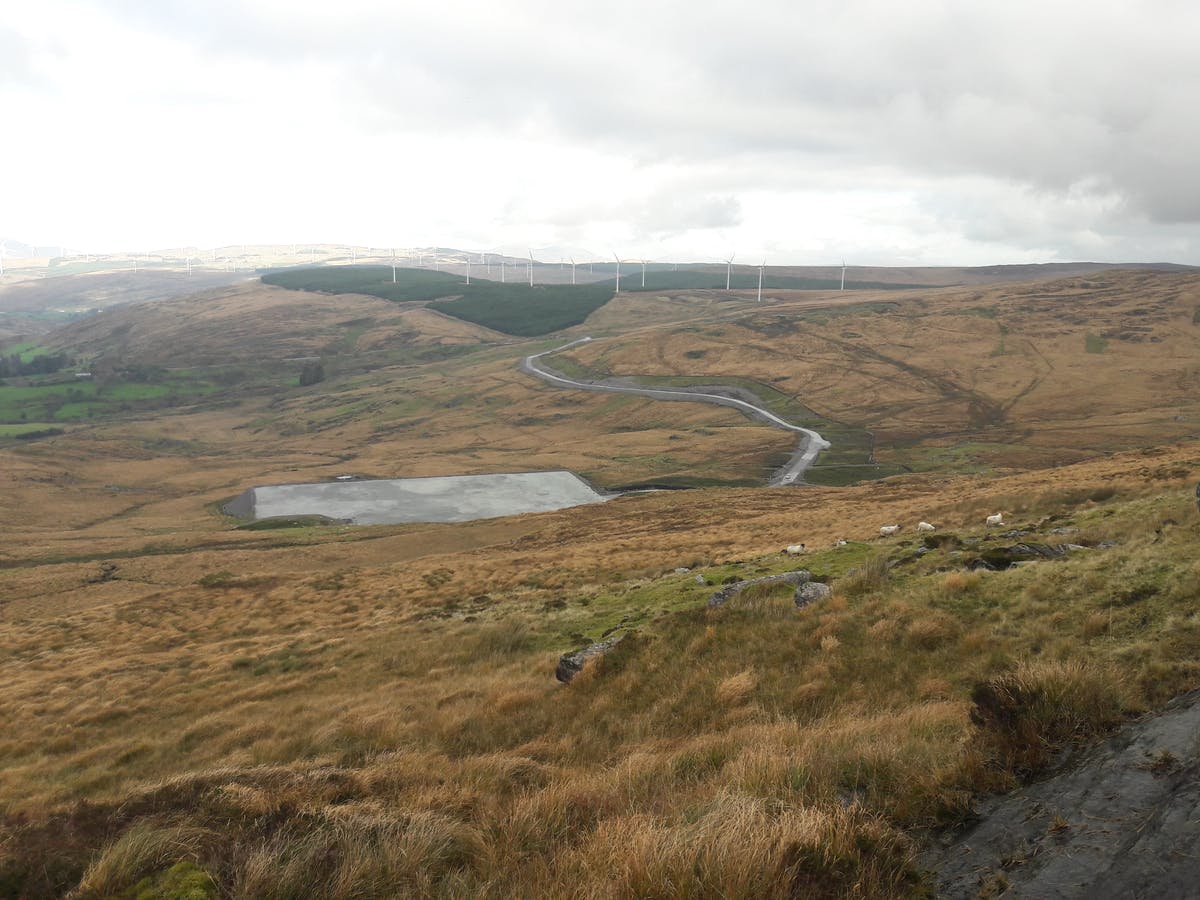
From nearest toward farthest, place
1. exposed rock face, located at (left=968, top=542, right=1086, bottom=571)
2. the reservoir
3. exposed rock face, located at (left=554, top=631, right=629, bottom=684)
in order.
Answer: exposed rock face, located at (left=554, top=631, right=629, bottom=684) → exposed rock face, located at (left=968, top=542, right=1086, bottom=571) → the reservoir

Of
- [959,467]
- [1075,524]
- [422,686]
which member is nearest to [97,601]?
[422,686]

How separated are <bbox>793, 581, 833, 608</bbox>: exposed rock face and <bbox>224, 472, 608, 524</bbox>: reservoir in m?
75.4

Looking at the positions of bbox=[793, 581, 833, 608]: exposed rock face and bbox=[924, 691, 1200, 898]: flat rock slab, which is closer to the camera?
bbox=[924, 691, 1200, 898]: flat rock slab

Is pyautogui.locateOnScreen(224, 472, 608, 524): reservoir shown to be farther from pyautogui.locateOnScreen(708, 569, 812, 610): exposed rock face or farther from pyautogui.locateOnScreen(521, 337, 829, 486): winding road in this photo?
pyautogui.locateOnScreen(708, 569, 812, 610): exposed rock face

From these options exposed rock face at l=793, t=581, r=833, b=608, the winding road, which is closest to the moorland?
exposed rock face at l=793, t=581, r=833, b=608

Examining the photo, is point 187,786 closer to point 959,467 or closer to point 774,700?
point 774,700

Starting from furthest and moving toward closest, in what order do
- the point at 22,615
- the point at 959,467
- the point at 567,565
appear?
1. the point at 959,467
2. the point at 22,615
3. the point at 567,565

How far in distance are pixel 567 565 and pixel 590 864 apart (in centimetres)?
3325

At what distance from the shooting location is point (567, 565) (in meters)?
39.4

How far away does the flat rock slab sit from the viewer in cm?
564

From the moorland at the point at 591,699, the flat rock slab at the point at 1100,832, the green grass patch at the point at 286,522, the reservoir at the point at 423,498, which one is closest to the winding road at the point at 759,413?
the reservoir at the point at 423,498

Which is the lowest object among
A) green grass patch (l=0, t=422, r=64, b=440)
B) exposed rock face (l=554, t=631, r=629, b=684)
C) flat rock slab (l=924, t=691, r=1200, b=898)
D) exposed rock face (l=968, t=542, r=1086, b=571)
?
green grass patch (l=0, t=422, r=64, b=440)

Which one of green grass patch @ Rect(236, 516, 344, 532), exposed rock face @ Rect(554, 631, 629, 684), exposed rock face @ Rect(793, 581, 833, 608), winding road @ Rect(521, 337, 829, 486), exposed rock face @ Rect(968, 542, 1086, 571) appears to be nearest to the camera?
exposed rock face @ Rect(554, 631, 629, 684)

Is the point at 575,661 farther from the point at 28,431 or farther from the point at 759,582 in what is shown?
the point at 28,431
